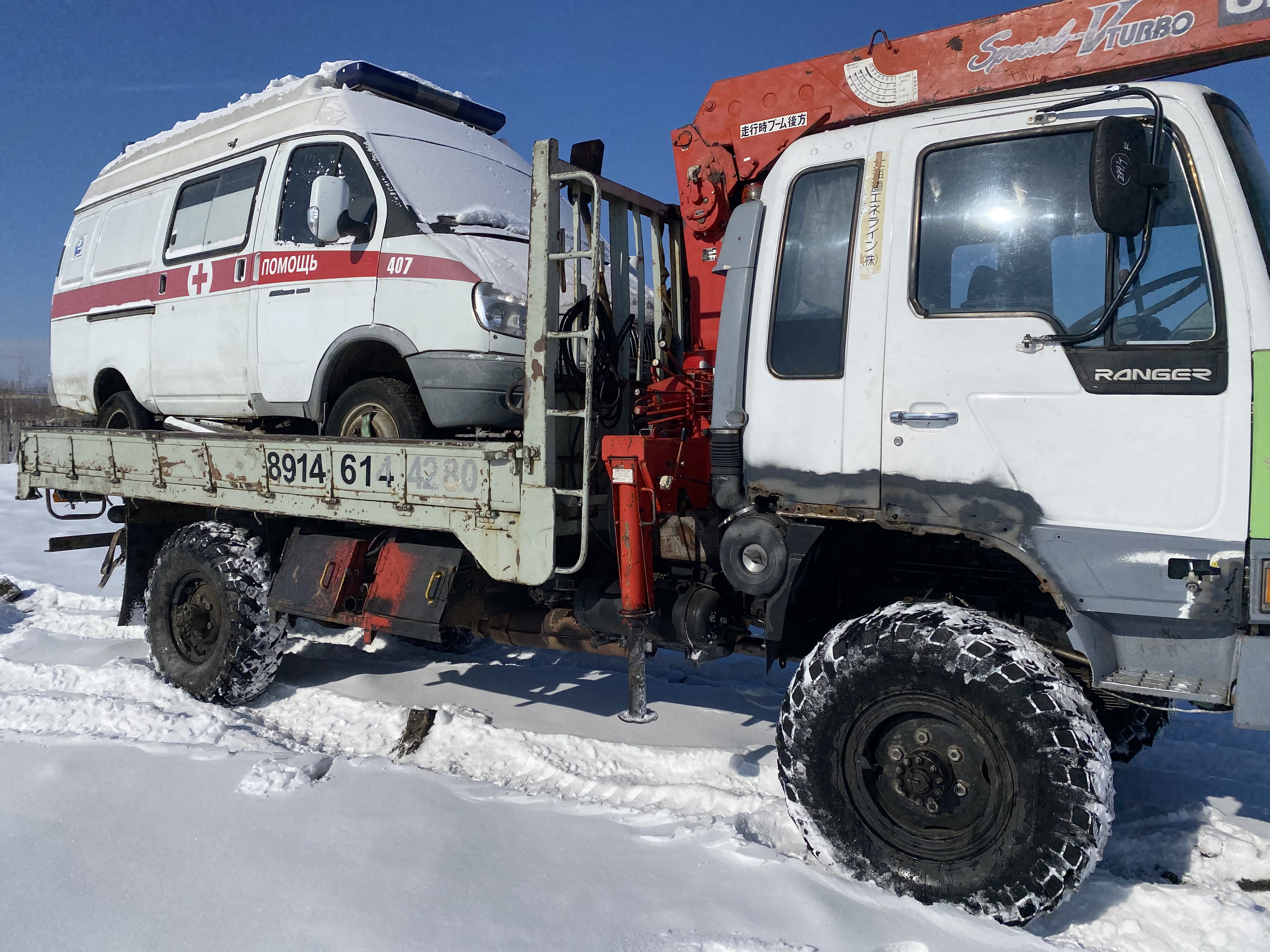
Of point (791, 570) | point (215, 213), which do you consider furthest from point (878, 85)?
point (215, 213)

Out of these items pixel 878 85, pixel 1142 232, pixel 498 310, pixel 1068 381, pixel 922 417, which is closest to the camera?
pixel 1142 232

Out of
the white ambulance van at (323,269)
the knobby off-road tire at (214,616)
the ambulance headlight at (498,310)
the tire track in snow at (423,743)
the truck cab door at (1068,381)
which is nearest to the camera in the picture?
the truck cab door at (1068,381)

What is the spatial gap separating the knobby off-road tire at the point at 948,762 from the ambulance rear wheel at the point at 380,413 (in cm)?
249

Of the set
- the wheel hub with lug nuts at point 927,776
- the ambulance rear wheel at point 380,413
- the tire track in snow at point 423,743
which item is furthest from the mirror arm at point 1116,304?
the ambulance rear wheel at point 380,413

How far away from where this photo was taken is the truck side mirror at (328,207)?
185 inches

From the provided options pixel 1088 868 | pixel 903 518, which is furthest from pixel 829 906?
pixel 903 518

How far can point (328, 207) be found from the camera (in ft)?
15.4

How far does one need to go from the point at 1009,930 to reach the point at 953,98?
2.98m

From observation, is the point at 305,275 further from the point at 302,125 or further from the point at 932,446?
the point at 932,446

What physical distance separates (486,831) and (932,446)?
218cm

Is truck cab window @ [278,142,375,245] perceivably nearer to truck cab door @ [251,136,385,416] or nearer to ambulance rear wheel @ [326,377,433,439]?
truck cab door @ [251,136,385,416]

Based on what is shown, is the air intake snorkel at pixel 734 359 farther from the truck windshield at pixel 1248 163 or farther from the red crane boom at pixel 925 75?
the truck windshield at pixel 1248 163

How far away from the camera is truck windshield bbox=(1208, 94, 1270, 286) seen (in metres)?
2.63

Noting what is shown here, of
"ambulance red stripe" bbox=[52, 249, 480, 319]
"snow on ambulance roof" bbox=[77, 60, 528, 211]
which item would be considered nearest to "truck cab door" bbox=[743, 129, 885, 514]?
"ambulance red stripe" bbox=[52, 249, 480, 319]
